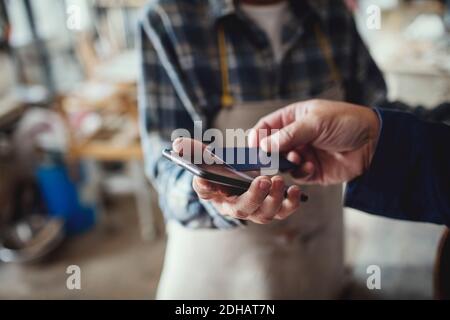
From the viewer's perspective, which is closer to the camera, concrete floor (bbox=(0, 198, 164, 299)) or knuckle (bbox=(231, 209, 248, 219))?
knuckle (bbox=(231, 209, 248, 219))

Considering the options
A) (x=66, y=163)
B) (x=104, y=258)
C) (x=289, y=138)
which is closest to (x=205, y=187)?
(x=289, y=138)

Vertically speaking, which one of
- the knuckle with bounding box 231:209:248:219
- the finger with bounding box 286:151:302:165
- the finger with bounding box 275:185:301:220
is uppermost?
the finger with bounding box 286:151:302:165

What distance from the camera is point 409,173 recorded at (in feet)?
1.42

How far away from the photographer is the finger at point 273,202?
1.18ft

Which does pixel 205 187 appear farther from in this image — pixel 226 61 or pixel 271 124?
pixel 226 61

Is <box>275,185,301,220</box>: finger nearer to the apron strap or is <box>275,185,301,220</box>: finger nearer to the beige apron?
the beige apron

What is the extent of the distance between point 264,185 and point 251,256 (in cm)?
28

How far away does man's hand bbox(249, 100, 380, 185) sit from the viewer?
0.42 metres

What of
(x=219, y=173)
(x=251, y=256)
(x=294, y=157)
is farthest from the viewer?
(x=251, y=256)

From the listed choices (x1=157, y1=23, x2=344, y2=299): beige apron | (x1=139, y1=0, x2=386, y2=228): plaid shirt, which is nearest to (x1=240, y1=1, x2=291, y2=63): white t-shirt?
(x1=139, y1=0, x2=386, y2=228): plaid shirt

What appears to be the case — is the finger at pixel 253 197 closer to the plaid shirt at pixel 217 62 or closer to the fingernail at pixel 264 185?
the fingernail at pixel 264 185

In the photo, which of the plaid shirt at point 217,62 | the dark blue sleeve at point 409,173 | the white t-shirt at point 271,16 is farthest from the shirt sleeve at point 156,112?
the dark blue sleeve at point 409,173

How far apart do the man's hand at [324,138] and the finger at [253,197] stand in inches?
2.5

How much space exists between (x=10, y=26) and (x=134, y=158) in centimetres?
63
